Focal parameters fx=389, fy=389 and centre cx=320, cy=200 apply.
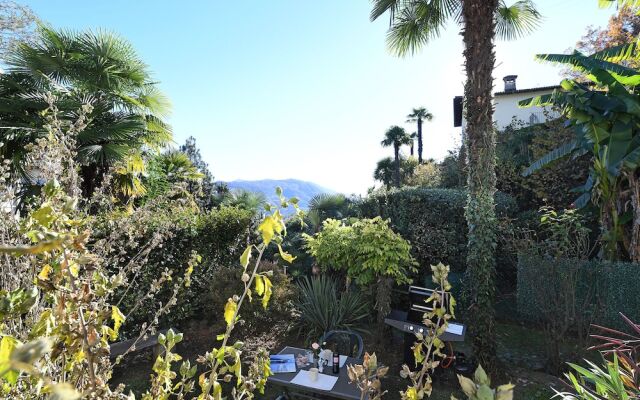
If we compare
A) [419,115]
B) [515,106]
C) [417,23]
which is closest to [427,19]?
[417,23]

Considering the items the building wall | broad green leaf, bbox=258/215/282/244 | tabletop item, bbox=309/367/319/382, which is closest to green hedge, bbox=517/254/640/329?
tabletop item, bbox=309/367/319/382

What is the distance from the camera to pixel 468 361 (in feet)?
18.9

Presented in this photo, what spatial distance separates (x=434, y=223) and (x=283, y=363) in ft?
22.0

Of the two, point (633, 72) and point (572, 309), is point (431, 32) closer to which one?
point (633, 72)

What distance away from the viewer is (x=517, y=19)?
28.5 ft

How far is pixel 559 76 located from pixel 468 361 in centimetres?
2224

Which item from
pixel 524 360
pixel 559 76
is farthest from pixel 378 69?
pixel 559 76

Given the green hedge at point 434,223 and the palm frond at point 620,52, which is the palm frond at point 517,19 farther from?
the green hedge at point 434,223

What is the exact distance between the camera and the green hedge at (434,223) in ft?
32.4

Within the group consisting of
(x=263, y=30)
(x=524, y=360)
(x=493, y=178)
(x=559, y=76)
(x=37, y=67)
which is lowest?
(x=524, y=360)

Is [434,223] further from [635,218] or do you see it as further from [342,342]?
[342,342]

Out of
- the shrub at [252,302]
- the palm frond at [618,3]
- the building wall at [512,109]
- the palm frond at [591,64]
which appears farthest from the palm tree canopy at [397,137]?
the shrub at [252,302]

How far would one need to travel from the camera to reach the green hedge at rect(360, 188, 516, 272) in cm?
988

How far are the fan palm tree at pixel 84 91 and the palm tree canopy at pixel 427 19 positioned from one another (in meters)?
5.71
